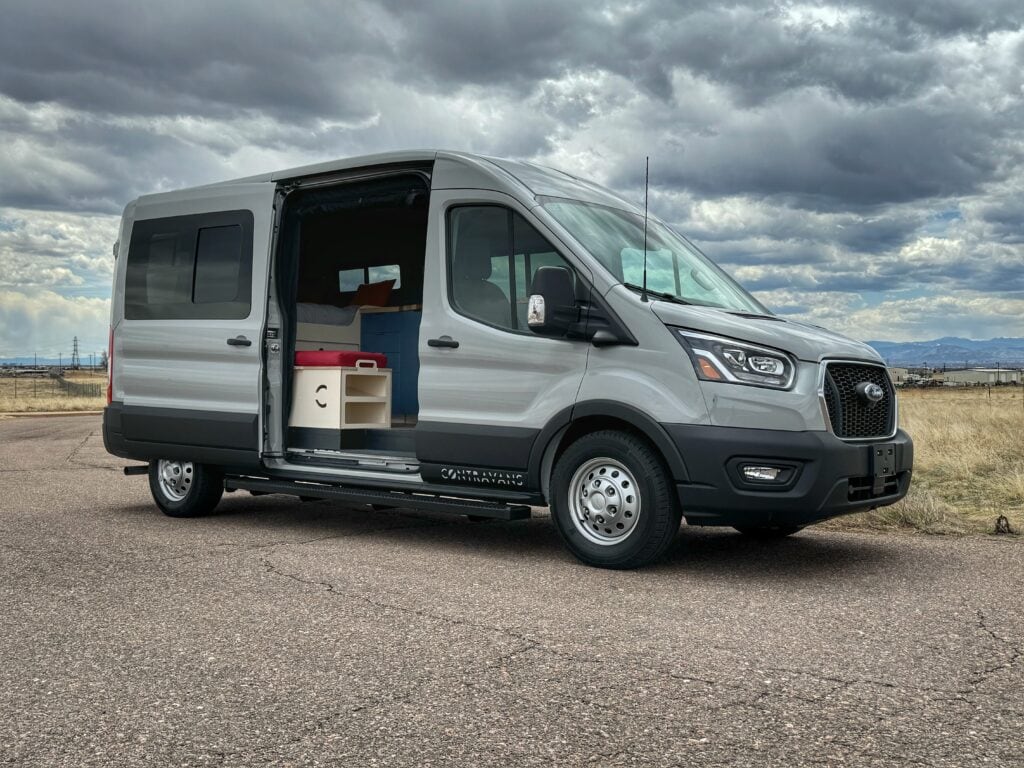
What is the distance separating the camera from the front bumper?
6.18 metres

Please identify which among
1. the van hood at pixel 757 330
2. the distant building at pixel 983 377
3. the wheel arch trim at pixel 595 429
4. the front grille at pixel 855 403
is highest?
the distant building at pixel 983 377

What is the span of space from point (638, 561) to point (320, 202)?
411cm

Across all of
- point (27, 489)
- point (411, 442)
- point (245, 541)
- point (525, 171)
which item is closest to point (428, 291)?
point (525, 171)

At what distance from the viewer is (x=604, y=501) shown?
666 cm

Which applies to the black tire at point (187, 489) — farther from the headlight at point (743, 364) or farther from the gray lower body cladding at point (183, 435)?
the headlight at point (743, 364)

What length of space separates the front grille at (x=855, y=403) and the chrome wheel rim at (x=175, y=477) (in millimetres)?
5492

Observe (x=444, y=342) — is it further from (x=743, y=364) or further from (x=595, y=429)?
(x=743, y=364)

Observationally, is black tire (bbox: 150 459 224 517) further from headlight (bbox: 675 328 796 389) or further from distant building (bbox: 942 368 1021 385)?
distant building (bbox: 942 368 1021 385)

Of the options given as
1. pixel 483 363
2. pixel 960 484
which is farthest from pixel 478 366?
pixel 960 484

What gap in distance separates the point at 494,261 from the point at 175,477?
393cm

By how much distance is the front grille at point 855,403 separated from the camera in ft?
21.0

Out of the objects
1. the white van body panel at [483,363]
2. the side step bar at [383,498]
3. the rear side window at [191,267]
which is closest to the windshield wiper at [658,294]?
the white van body panel at [483,363]

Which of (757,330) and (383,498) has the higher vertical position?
(757,330)

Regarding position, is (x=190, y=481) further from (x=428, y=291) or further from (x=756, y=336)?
(x=756, y=336)
